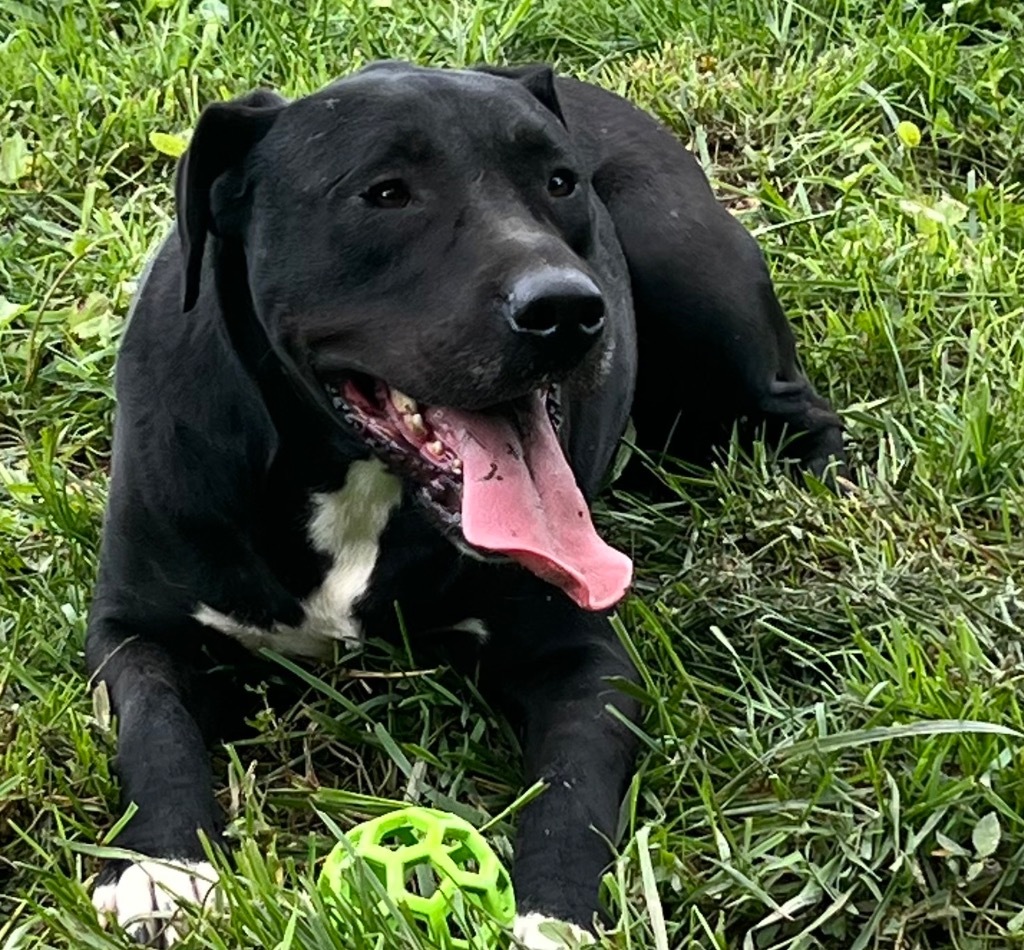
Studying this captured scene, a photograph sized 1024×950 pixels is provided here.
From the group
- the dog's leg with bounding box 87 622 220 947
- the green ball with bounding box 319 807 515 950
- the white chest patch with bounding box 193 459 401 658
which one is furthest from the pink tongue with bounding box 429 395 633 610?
the dog's leg with bounding box 87 622 220 947

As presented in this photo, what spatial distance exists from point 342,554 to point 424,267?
54cm

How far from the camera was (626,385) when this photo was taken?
3357 mm

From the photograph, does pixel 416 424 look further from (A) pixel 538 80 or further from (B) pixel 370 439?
(A) pixel 538 80

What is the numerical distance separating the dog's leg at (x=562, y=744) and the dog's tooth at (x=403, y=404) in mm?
409

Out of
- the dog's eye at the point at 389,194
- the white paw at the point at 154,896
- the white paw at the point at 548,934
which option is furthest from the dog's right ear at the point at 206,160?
the white paw at the point at 548,934

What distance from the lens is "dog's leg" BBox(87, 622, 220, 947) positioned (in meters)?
2.41

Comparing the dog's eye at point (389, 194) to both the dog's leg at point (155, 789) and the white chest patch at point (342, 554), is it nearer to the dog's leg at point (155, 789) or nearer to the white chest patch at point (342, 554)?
the white chest patch at point (342, 554)

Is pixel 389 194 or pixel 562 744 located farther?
pixel 562 744

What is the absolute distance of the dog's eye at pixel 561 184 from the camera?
2.65 m

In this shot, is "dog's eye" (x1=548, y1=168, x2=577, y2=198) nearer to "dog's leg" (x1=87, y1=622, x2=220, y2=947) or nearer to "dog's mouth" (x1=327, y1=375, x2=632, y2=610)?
"dog's mouth" (x1=327, y1=375, x2=632, y2=610)

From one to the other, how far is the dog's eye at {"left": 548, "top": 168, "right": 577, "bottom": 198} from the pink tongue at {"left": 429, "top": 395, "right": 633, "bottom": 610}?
31cm

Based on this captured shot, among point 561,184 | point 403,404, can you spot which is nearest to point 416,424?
point 403,404

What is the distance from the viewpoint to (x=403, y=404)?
258 cm

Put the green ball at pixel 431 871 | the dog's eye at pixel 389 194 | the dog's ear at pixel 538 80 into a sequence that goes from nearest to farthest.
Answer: the green ball at pixel 431 871 < the dog's eye at pixel 389 194 < the dog's ear at pixel 538 80
